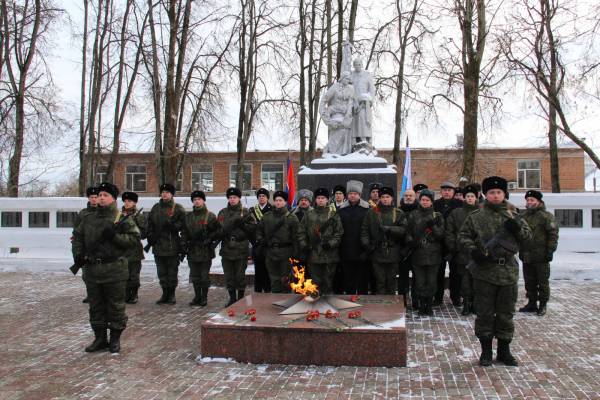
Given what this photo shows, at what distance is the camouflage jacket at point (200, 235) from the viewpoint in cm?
809

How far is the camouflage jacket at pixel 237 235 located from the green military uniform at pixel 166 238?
29.7 inches

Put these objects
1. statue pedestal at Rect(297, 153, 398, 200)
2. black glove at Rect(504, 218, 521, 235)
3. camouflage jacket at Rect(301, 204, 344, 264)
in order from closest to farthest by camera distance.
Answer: black glove at Rect(504, 218, 521, 235) → camouflage jacket at Rect(301, 204, 344, 264) → statue pedestal at Rect(297, 153, 398, 200)

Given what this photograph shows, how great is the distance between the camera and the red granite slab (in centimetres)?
515

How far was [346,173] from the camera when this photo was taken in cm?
1091

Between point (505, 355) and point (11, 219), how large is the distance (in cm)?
1233

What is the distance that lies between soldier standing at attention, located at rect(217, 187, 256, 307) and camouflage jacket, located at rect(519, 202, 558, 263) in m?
3.93

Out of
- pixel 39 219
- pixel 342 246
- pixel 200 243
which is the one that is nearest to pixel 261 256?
pixel 200 243

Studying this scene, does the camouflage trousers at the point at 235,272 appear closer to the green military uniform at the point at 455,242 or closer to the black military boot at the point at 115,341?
the black military boot at the point at 115,341

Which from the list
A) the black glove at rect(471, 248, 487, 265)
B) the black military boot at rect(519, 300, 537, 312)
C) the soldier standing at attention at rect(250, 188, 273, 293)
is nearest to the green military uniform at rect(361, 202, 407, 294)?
the soldier standing at attention at rect(250, 188, 273, 293)

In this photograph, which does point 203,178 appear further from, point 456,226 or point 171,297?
point 456,226

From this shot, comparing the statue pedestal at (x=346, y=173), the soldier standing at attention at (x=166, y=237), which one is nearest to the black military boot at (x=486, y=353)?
the soldier standing at attention at (x=166, y=237)

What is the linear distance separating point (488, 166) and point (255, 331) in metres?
33.7

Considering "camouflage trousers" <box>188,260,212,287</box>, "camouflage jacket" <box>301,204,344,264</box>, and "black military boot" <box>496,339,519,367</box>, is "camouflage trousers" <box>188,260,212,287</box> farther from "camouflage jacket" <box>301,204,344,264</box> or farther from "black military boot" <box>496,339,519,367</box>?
"black military boot" <box>496,339,519,367</box>

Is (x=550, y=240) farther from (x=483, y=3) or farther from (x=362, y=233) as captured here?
(x=483, y=3)
